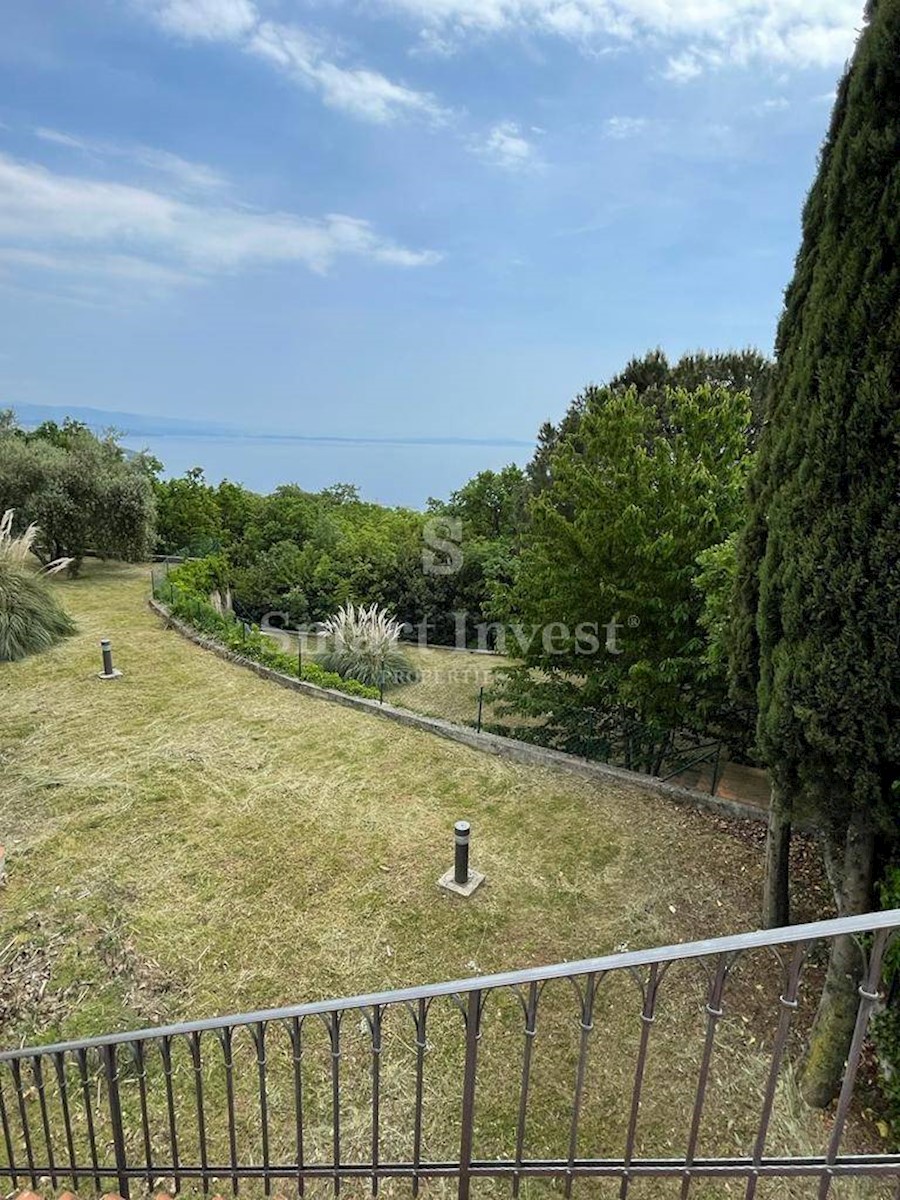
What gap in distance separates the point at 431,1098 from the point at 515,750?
12.4 ft

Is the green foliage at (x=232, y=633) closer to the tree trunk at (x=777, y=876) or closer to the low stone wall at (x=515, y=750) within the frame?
the low stone wall at (x=515, y=750)

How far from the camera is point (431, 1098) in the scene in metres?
3.04

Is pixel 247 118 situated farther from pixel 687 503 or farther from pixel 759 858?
pixel 759 858

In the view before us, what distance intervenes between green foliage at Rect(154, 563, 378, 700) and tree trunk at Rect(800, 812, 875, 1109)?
233 inches

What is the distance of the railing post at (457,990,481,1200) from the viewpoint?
187cm

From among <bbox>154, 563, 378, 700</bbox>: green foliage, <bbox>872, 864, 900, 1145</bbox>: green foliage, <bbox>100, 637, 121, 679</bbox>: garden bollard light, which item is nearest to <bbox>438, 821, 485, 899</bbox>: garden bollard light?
<bbox>872, 864, 900, 1145</bbox>: green foliage

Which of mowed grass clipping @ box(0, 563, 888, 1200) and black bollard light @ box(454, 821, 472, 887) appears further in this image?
black bollard light @ box(454, 821, 472, 887)

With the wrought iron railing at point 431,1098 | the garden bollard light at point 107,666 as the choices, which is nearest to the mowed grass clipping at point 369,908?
the wrought iron railing at point 431,1098

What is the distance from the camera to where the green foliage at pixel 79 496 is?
1348 cm

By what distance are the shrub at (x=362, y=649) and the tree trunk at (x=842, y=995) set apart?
8071 mm

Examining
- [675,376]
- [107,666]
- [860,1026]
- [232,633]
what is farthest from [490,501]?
[860,1026]

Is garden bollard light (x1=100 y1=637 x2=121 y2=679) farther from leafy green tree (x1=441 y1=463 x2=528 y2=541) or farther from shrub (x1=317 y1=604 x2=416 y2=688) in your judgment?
leafy green tree (x1=441 y1=463 x2=528 y2=541)

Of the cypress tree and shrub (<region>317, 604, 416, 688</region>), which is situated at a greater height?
the cypress tree

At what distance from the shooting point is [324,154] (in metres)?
9.37
